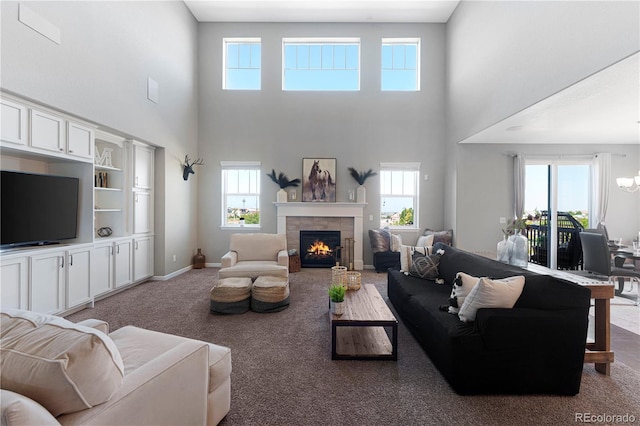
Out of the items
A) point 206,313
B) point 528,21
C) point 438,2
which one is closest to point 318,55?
point 438,2

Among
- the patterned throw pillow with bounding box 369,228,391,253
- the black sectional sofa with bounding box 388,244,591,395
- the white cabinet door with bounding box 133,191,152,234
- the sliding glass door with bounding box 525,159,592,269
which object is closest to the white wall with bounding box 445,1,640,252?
the sliding glass door with bounding box 525,159,592,269

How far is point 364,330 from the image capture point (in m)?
3.13

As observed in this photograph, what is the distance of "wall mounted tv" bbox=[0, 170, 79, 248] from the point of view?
304 centimetres

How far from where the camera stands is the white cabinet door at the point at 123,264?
443 centimetres

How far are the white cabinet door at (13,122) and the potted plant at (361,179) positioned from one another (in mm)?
5119

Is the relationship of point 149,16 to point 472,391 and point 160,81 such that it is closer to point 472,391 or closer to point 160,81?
point 160,81

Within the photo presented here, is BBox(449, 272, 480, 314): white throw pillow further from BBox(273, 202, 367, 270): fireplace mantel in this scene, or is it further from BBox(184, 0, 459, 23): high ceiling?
BBox(184, 0, 459, 23): high ceiling

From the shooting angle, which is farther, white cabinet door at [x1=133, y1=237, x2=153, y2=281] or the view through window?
the view through window

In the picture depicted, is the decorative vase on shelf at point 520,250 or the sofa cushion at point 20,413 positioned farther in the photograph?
the decorative vase on shelf at point 520,250

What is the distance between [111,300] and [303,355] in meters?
3.20

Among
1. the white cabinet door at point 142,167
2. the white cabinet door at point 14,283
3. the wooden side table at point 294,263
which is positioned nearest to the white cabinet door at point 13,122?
the white cabinet door at point 14,283

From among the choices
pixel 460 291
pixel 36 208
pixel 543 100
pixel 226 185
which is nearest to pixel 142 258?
pixel 36 208

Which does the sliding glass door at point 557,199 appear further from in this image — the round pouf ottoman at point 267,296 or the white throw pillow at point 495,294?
the round pouf ottoman at point 267,296

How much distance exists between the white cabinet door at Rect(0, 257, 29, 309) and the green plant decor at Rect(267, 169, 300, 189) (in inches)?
165
